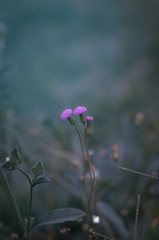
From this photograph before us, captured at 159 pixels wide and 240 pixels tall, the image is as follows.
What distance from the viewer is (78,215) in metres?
0.57

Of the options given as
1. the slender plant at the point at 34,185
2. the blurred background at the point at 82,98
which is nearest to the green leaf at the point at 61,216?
the slender plant at the point at 34,185

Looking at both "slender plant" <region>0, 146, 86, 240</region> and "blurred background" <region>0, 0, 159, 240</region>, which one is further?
"blurred background" <region>0, 0, 159, 240</region>

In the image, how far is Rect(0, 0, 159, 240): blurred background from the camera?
2.87 ft

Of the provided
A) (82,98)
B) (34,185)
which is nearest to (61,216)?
(34,185)

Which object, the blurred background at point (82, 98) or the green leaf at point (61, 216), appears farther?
the blurred background at point (82, 98)

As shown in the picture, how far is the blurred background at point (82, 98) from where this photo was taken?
34.4 inches

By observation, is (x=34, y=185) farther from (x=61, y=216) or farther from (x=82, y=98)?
(x=82, y=98)

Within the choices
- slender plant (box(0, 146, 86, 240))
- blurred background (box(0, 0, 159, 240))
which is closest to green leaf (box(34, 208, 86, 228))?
slender plant (box(0, 146, 86, 240))

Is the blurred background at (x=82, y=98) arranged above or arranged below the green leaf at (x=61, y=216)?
above

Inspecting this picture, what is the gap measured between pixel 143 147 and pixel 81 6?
1.36 meters

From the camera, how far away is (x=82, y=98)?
1.54 metres

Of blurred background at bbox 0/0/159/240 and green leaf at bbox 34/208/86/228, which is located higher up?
blurred background at bbox 0/0/159/240

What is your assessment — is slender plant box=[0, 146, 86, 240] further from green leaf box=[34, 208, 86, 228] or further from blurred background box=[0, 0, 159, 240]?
blurred background box=[0, 0, 159, 240]

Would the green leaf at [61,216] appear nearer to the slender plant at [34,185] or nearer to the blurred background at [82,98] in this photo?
the slender plant at [34,185]
